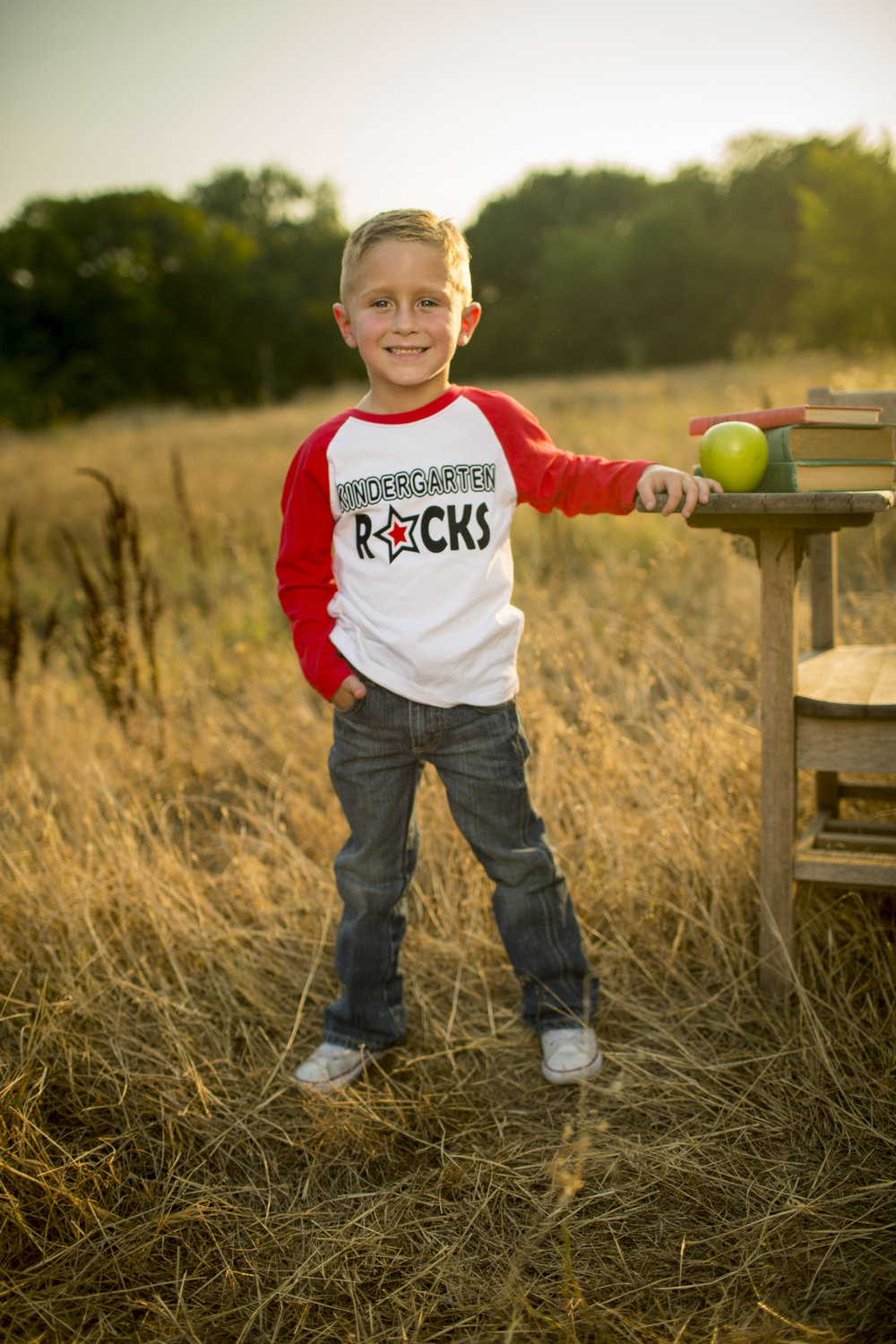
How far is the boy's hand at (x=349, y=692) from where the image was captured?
5.38 ft

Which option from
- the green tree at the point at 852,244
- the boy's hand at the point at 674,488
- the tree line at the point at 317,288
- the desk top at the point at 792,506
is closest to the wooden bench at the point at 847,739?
the desk top at the point at 792,506

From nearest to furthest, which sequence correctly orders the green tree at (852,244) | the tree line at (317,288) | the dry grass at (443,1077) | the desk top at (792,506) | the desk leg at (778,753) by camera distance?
the dry grass at (443,1077) < the desk top at (792,506) < the desk leg at (778,753) < the green tree at (852,244) < the tree line at (317,288)

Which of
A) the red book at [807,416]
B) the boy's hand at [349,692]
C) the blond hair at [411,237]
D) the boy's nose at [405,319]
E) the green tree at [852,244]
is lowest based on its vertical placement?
the boy's hand at [349,692]

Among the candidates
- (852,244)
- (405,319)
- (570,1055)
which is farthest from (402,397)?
(852,244)

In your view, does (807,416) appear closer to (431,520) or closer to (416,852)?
(431,520)

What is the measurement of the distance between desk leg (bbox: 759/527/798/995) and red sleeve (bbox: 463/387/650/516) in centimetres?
35

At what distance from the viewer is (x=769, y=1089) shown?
172 cm

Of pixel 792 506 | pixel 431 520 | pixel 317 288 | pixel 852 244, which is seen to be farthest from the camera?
pixel 317 288

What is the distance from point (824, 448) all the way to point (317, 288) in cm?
3411

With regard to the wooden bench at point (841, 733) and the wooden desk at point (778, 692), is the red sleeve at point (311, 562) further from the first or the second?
the wooden bench at point (841, 733)

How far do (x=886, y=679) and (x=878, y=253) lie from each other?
680 inches

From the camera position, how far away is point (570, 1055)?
1810mm

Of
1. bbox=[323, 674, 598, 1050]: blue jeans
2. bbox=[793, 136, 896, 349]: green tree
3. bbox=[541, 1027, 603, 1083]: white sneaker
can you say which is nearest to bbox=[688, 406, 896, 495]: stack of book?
bbox=[323, 674, 598, 1050]: blue jeans

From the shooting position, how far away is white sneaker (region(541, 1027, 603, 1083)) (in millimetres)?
1788
